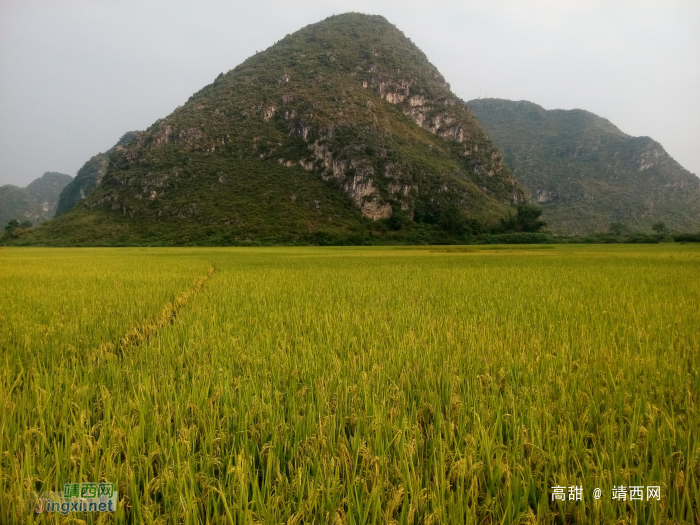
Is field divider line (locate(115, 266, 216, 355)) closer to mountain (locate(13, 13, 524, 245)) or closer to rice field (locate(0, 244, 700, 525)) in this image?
rice field (locate(0, 244, 700, 525))

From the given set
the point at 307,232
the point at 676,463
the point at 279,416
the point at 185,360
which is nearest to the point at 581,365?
the point at 676,463

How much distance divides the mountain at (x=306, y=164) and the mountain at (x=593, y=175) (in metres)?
21.4

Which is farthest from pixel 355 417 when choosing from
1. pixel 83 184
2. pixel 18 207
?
pixel 18 207

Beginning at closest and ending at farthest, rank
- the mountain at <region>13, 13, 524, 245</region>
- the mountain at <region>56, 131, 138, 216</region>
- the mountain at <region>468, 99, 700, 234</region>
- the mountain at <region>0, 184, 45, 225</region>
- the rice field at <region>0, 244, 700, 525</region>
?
the rice field at <region>0, 244, 700, 525</region> < the mountain at <region>13, 13, 524, 245</region> < the mountain at <region>468, 99, 700, 234</region> < the mountain at <region>56, 131, 138, 216</region> < the mountain at <region>0, 184, 45, 225</region>

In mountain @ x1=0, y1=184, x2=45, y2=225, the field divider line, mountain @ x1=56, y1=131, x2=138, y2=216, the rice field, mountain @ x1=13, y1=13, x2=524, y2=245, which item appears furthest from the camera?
mountain @ x1=0, y1=184, x2=45, y2=225

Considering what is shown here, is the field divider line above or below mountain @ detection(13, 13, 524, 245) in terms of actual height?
below

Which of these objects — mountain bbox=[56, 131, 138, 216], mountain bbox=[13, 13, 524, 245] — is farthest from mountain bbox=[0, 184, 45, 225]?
mountain bbox=[13, 13, 524, 245]

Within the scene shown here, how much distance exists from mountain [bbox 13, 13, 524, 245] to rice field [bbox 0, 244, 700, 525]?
216 ft

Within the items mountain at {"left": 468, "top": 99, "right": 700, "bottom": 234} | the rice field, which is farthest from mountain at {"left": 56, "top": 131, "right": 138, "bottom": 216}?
the rice field

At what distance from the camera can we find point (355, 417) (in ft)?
6.81

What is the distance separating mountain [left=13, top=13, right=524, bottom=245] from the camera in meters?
74.5

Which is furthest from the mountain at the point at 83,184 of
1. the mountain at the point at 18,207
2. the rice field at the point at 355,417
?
the rice field at the point at 355,417

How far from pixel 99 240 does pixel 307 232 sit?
126 ft

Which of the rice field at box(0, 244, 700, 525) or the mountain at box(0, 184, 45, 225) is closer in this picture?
the rice field at box(0, 244, 700, 525)
